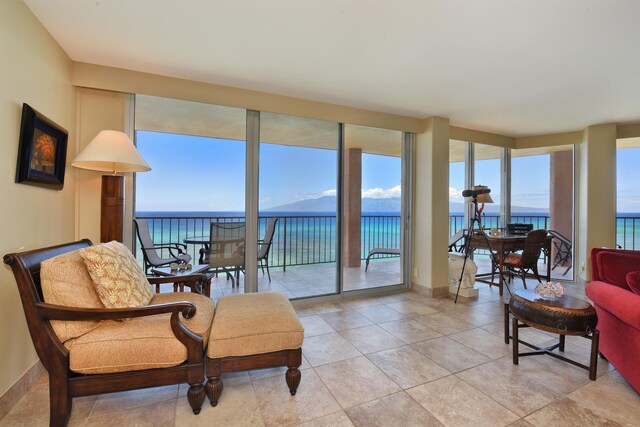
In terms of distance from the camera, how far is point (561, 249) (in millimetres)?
5523

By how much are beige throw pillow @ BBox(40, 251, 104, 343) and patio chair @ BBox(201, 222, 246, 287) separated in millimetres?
1610

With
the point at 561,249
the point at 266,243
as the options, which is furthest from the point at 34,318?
the point at 561,249

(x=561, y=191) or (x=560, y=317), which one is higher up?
(x=561, y=191)

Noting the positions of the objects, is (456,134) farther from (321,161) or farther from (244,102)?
(244,102)

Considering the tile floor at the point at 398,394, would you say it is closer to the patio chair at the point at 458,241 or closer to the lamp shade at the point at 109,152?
the lamp shade at the point at 109,152

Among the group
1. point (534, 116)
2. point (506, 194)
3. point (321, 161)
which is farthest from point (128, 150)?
point (506, 194)

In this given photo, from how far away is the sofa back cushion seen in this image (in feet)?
7.04

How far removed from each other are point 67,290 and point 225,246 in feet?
5.78

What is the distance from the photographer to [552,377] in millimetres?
2041

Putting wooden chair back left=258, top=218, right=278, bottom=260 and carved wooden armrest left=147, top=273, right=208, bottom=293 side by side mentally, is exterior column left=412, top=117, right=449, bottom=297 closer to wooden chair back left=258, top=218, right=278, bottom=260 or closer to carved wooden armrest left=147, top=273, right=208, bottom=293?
wooden chair back left=258, top=218, right=278, bottom=260

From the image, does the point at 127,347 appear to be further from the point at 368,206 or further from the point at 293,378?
the point at 368,206

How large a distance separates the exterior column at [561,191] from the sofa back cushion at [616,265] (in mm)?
4127

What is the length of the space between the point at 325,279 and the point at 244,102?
96.3 inches

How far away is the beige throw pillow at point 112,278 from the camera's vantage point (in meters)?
1.65
